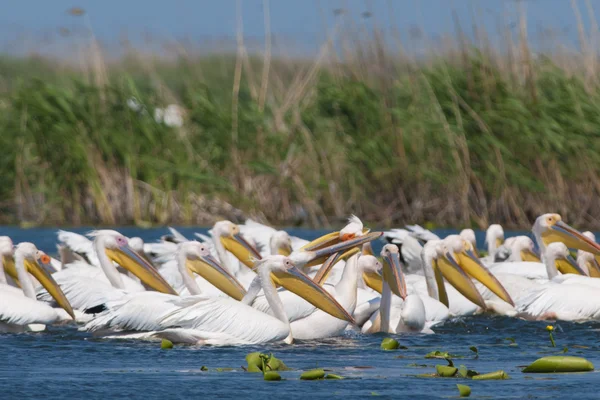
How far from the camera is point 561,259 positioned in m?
9.60

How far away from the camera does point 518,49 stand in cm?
1363

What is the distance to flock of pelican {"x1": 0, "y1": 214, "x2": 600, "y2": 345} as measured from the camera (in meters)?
7.03

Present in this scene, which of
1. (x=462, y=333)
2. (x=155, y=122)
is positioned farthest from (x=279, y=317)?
(x=155, y=122)

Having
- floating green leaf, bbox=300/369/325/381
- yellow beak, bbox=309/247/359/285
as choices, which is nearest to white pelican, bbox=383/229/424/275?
yellow beak, bbox=309/247/359/285

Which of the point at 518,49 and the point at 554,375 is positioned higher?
the point at 518,49

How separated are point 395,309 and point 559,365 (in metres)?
2.16

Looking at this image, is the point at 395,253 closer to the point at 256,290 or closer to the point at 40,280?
the point at 256,290

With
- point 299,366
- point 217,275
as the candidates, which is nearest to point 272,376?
point 299,366

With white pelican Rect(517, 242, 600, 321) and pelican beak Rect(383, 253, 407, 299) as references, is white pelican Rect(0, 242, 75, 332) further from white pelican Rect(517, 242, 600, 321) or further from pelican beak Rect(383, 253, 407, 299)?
white pelican Rect(517, 242, 600, 321)

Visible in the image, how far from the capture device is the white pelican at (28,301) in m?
7.42

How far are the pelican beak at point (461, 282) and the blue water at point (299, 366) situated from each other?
17.9 inches

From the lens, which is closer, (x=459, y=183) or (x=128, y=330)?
(x=128, y=330)

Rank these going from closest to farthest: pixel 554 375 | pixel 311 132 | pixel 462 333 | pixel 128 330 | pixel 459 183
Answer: pixel 554 375
pixel 128 330
pixel 462 333
pixel 459 183
pixel 311 132

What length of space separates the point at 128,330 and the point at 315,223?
7.32m
